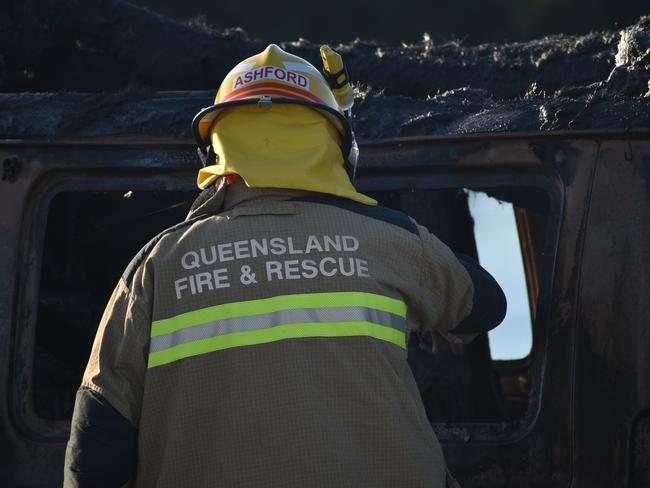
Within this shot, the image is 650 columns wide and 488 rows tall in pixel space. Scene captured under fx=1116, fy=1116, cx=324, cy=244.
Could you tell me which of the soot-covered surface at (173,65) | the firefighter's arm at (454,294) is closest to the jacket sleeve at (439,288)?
the firefighter's arm at (454,294)

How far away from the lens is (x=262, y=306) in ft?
7.48

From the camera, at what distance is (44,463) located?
2.96 meters

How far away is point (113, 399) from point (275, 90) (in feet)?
2.58

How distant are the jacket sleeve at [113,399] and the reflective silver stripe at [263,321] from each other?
0.06 meters

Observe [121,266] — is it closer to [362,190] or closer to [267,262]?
[362,190]

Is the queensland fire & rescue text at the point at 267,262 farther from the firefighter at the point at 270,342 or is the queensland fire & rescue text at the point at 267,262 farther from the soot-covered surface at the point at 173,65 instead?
the soot-covered surface at the point at 173,65

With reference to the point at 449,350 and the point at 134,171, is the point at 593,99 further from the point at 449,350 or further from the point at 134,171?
the point at 134,171

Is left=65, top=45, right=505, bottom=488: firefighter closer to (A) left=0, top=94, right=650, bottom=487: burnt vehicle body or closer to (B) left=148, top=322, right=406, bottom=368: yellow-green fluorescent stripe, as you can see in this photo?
(B) left=148, top=322, right=406, bottom=368: yellow-green fluorescent stripe

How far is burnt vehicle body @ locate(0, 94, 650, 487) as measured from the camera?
9.21ft

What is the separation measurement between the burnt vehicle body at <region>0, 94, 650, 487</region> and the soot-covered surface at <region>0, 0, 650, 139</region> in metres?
0.15

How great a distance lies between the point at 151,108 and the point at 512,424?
4.57 ft


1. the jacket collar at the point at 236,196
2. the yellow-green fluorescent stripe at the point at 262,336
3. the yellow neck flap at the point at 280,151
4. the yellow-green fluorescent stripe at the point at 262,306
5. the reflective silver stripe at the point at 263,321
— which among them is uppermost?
the yellow neck flap at the point at 280,151

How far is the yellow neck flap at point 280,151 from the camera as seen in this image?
7.86 feet

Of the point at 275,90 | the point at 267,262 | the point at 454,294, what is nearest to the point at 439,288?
the point at 454,294
